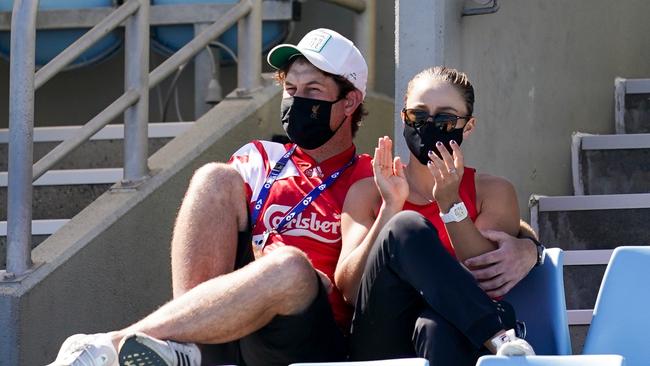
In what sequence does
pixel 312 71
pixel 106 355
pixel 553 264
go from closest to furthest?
pixel 106 355 → pixel 553 264 → pixel 312 71

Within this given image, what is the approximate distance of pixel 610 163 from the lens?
17.6ft

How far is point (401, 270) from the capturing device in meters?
3.56

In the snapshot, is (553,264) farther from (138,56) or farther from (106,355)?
(138,56)

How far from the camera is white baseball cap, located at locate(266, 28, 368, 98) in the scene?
A: 13.8 feet

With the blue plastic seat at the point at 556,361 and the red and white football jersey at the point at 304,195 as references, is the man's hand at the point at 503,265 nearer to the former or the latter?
the red and white football jersey at the point at 304,195

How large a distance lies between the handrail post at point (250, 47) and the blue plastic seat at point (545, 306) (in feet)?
6.26

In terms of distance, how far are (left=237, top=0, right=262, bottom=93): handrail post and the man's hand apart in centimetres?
189

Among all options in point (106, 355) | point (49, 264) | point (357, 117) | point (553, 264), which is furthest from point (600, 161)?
point (106, 355)

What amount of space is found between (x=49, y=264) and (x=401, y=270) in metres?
1.41

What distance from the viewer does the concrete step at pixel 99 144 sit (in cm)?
566

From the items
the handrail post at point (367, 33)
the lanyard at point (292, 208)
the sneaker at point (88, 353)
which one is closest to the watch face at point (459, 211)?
the lanyard at point (292, 208)

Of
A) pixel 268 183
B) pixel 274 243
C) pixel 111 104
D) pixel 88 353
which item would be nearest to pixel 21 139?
pixel 111 104

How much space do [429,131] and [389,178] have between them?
0.18 meters

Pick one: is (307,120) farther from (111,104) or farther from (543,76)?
(543,76)
